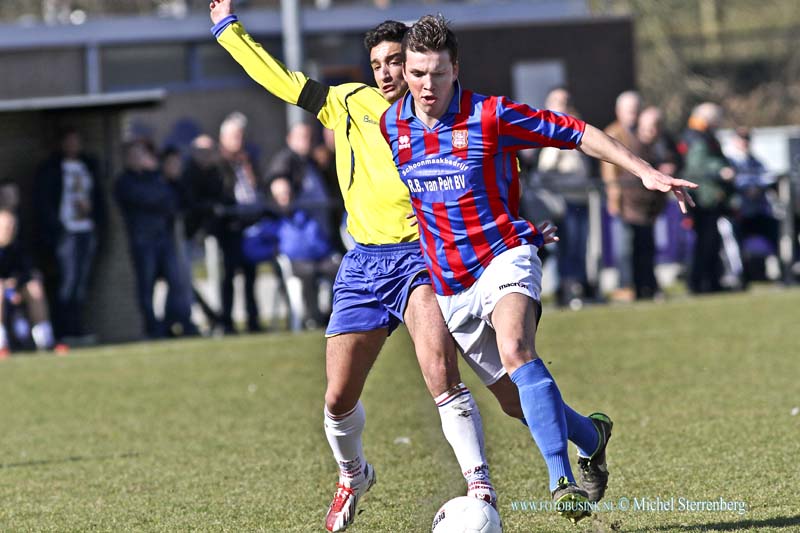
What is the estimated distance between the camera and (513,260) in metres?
5.45

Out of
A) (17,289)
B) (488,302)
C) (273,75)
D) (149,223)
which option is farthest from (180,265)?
(488,302)

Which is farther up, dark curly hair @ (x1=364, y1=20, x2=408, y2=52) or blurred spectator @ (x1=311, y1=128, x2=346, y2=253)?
dark curly hair @ (x1=364, y1=20, x2=408, y2=52)

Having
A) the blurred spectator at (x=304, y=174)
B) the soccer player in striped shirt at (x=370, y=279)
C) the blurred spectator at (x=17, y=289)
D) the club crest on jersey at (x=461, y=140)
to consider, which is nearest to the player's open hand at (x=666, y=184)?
the club crest on jersey at (x=461, y=140)

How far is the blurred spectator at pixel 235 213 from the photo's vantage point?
14047 millimetres

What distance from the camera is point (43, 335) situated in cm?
1361

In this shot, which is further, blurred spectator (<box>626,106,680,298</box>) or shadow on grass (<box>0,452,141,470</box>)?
blurred spectator (<box>626,106,680,298</box>)

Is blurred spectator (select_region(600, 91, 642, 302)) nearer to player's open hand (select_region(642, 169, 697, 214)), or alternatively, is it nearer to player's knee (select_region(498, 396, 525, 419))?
player's knee (select_region(498, 396, 525, 419))

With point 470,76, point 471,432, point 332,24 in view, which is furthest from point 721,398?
point 332,24

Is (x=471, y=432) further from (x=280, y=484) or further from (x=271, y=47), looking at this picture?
(x=271, y=47)

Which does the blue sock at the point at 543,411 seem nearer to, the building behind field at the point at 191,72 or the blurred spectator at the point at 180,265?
the blurred spectator at the point at 180,265

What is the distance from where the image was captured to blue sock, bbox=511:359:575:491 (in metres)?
5.14

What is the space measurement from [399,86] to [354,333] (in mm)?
1025

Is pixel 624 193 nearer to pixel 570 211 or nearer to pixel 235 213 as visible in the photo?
pixel 570 211

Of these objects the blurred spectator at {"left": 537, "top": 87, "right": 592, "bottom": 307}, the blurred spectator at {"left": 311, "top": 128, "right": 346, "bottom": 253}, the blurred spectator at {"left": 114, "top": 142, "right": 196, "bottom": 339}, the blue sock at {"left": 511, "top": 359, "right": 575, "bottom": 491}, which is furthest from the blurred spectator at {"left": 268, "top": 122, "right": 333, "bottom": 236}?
the blue sock at {"left": 511, "top": 359, "right": 575, "bottom": 491}
